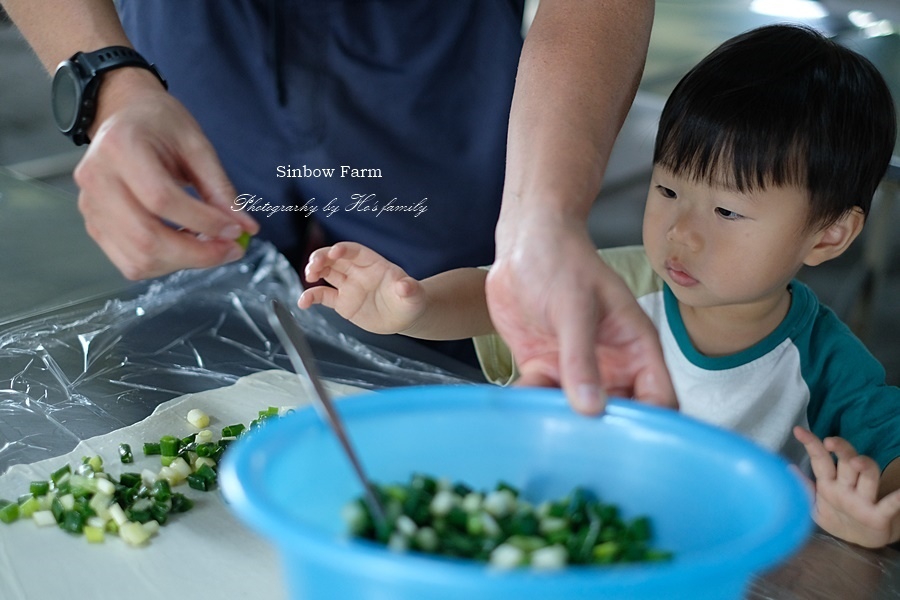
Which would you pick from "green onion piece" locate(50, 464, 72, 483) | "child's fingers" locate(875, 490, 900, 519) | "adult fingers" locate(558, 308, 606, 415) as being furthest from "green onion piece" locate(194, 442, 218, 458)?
"child's fingers" locate(875, 490, 900, 519)

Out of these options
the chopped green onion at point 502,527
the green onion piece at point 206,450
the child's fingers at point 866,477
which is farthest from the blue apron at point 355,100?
the chopped green onion at point 502,527

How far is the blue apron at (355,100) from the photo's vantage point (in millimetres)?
1458

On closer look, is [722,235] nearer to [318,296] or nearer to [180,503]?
[318,296]

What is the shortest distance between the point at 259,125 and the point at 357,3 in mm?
234

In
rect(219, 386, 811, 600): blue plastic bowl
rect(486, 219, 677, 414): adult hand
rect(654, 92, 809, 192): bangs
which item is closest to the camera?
rect(219, 386, 811, 600): blue plastic bowl

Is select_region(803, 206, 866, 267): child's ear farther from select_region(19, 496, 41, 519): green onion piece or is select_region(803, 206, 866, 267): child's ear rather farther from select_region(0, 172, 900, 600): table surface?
select_region(19, 496, 41, 519): green onion piece

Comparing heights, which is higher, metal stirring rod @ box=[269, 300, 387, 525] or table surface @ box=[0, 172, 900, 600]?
metal stirring rod @ box=[269, 300, 387, 525]

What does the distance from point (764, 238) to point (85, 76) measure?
2.74ft

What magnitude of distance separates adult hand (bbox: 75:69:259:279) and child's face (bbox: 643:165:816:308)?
616mm

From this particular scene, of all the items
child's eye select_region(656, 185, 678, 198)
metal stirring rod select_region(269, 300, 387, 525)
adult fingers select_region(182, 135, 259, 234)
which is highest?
adult fingers select_region(182, 135, 259, 234)

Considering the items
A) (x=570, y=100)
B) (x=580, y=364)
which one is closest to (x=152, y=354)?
(x=570, y=100)

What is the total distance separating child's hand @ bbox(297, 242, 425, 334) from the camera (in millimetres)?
1226

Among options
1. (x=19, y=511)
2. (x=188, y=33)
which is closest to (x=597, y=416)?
(x=19, y=511)

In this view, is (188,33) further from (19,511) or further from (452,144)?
(19,511)
